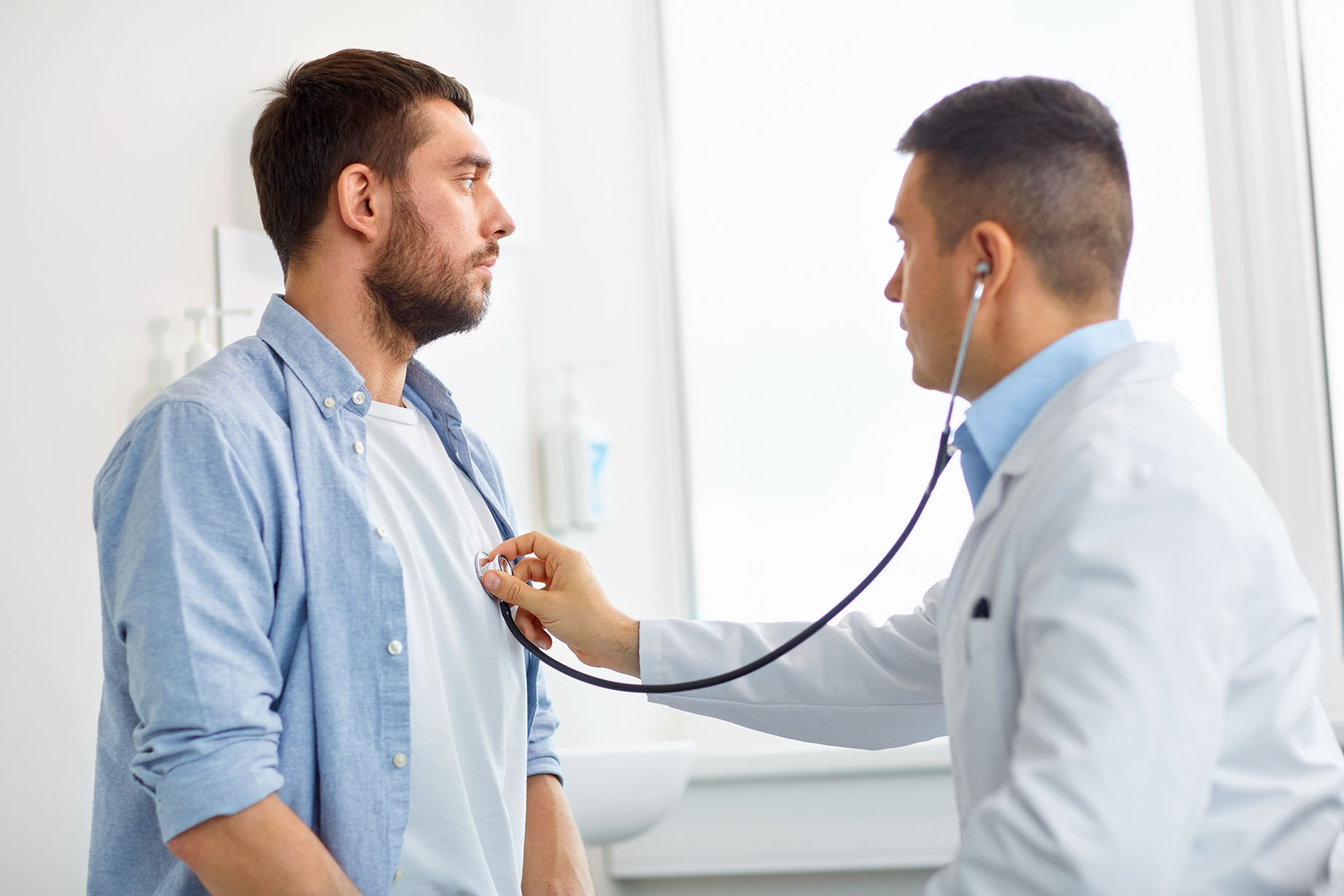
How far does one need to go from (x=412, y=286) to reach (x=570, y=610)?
1.41 ft

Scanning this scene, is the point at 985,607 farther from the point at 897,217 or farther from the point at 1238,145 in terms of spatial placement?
the point at 1238,145

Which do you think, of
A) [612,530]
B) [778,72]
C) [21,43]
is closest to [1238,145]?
[778,72]

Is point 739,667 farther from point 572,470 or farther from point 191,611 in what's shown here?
point 572,470

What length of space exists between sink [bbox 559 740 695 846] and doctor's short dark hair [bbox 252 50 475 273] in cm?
105

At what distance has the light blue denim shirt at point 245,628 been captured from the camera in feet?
3.31

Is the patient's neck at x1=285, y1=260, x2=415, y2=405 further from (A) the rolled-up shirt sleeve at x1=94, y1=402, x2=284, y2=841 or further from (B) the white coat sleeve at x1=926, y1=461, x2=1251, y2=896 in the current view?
(B) the white coat sleeve at x1=926, y1=461, x2=1251, y2=896

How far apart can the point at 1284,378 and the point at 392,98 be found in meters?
2.05

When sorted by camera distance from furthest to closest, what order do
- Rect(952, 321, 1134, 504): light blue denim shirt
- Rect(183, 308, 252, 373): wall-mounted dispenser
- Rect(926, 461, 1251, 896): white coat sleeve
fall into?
Rect(183, 308, 252, 373): wall-mounted dispenser < Rect(952, 321, 1134, 504): light blue denim shirt < Rect(926, 461, 1251, 896): white coat sleeve

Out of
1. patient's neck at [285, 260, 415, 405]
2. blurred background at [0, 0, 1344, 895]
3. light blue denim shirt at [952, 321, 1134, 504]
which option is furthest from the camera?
blurred background at [0, 0, 1344, 895]

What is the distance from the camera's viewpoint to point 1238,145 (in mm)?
2600

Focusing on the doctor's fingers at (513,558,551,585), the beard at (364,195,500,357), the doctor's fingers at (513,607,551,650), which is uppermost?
the beard at (364,195,500,357)

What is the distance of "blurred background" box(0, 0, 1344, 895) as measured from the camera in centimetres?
242

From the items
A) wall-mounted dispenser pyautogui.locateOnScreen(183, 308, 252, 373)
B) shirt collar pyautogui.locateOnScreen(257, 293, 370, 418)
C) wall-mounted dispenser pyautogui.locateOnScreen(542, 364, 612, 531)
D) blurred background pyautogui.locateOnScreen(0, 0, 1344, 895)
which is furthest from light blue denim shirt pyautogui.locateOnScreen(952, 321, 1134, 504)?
wall-mounted dispenser pyautogui.locateOnScreen(542, 364, 612, 531)

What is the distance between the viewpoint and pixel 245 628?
1057mm
